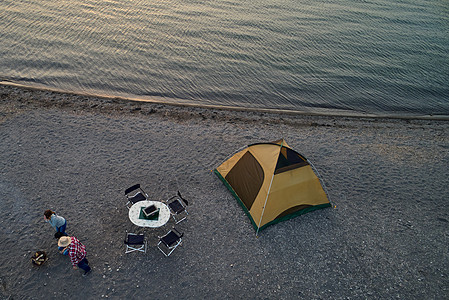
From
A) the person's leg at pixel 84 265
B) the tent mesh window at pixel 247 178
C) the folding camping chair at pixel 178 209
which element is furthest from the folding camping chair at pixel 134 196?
the tent mesh window at pixel 247 178

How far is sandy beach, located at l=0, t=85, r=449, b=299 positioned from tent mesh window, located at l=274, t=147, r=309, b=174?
1.83 meters

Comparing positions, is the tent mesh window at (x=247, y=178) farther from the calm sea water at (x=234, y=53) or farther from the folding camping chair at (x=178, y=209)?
the calm sea water at (x=234, y=53)

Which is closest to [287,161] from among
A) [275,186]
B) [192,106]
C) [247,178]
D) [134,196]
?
[275,186]

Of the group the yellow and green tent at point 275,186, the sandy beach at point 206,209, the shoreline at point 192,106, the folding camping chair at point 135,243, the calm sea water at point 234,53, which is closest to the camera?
the sandy beach at point 206,209

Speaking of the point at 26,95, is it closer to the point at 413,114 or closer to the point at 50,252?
the point at 50,252

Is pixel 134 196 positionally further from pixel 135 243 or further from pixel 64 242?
pixel 64 242

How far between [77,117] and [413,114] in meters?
18.5

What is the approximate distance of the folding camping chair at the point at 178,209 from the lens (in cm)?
1113

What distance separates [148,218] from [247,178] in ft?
11.8

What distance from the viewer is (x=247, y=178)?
11852 mm

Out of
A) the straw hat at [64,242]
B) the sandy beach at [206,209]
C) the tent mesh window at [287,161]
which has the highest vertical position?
the tent mesh window at [287,161]

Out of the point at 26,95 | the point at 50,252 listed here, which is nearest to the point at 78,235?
the point at 50,252

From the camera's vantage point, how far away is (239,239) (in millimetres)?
10766

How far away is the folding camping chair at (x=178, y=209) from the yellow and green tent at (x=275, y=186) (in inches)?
73.1
